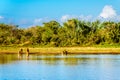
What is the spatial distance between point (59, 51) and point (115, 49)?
1009 centimetres

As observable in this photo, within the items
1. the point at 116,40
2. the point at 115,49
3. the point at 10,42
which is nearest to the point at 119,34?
the point at 116,40

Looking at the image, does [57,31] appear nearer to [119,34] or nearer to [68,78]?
[119,34]

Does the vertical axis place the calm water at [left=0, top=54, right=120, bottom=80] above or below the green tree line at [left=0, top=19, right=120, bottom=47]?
below

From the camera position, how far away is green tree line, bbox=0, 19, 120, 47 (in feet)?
299

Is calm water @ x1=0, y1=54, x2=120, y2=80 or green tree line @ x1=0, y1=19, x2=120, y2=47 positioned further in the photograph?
green tree line @ x1=0, y1=19, x2=120, y2=47

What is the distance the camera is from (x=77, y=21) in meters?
101

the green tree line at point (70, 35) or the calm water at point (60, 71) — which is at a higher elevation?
the green tree line at point (70, 35)

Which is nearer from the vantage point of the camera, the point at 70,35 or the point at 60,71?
the point at 60,71

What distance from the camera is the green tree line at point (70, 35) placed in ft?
299

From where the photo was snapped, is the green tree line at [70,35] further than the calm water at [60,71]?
Yes

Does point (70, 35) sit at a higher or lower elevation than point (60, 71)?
higher

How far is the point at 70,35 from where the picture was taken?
97125mm

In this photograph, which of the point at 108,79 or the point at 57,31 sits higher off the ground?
the point at 57,31

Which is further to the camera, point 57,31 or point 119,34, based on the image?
point 57,31
